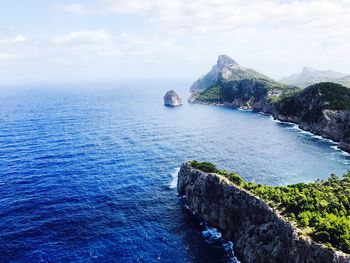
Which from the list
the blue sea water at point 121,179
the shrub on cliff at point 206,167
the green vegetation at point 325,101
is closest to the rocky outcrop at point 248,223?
the shrub on cliff at point 206,167

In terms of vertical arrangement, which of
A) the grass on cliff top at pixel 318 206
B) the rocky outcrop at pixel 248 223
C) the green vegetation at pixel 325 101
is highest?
the green vegetation at pixel 325 101

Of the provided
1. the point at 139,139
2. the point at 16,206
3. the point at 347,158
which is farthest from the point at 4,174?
the point at 347,158

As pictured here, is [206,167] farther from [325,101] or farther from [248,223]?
[325,101]

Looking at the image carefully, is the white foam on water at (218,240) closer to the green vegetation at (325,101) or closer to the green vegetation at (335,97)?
the green vegetation at (325,101)

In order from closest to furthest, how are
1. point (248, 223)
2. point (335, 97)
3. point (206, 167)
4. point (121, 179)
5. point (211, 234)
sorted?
point (248, 223) → point (211, 234) → point (206, 167) → point (121, 179) → point (335, 97)

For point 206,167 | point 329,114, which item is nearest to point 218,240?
point 206,167

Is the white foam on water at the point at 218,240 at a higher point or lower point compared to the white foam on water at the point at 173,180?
lower

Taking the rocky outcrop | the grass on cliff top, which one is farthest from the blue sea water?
the grass on cliff top
